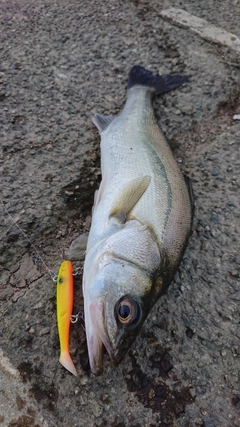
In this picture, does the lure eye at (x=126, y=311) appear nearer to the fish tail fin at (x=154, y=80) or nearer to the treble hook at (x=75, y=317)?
the treble hook at (x=75, y=317)

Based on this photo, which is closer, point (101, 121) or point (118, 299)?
point (118, 299)

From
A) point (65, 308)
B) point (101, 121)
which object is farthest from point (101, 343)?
→ point (101, 121)

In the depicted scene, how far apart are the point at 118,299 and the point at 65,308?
0.41 metres

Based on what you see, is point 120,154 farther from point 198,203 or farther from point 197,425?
point 197,425

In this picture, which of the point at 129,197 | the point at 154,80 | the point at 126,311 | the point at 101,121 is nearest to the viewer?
the point at 126,311

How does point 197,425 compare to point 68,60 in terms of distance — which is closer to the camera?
point 197,425

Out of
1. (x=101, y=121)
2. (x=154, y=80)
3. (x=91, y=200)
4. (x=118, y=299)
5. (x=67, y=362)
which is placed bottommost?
(x=67, y=362)

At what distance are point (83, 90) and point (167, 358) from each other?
2629 millimetres

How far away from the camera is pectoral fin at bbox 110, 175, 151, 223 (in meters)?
2.62

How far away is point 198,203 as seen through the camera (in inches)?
119

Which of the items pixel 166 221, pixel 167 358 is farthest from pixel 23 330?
pixel 166 221

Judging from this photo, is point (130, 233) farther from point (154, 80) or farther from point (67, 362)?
point (154, 80)

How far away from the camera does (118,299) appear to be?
7.18 feet

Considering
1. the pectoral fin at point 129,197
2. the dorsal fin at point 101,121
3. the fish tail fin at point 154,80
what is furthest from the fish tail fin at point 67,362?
the fish tail fin at point 154,80
